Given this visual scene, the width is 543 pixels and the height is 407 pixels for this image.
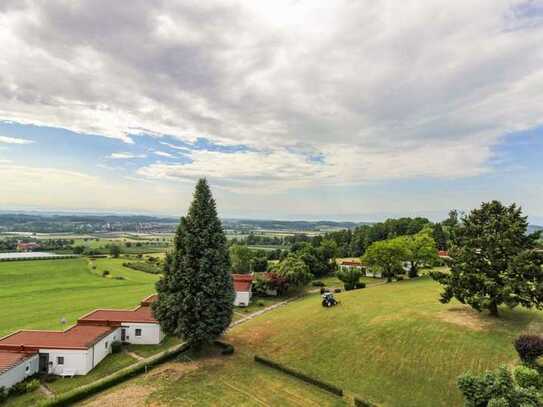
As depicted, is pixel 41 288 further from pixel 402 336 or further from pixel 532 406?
pixel 532 406

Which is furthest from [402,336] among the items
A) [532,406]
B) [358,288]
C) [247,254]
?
[247,254]

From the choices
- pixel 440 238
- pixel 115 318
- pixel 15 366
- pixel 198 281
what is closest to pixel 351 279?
pixel 198 281

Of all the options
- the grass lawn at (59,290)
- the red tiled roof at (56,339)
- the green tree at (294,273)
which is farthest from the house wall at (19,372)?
the green tree at (294,273)

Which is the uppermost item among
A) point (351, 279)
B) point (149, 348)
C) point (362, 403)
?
point (351, 279)

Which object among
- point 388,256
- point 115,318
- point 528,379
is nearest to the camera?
point 528,379

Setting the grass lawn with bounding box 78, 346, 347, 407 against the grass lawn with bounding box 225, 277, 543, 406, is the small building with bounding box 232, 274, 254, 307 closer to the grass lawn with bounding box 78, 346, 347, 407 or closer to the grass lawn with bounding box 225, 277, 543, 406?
the grass lawn with bounding box 225, 277, 543, 406

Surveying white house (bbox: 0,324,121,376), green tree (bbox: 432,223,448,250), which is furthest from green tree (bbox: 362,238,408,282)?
white house (bbox: 0,324,121,376)

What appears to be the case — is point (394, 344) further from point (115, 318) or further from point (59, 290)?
point (59, 290)
